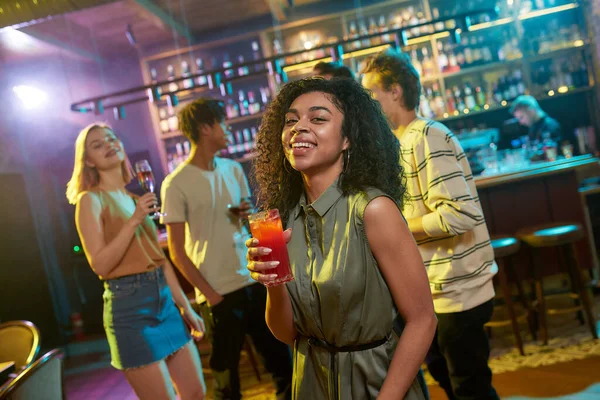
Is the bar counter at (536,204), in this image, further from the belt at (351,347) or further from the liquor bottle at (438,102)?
the belt at (351,347)

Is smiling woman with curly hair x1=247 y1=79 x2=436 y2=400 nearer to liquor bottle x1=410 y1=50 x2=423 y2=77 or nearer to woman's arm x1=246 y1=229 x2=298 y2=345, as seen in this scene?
woman's arm x1=246 y1=229 x2=298 y2=345

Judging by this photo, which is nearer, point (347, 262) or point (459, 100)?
point (347, 262)

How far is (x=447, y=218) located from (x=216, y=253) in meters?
1.16

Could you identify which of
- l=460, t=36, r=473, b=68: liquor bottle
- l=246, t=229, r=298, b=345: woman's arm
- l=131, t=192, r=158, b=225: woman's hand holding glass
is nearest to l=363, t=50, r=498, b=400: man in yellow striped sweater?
l=246, t=229, r=298, b=345: woman's arm

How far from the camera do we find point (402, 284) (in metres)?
1.13

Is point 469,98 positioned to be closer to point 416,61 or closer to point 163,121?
point 416,61

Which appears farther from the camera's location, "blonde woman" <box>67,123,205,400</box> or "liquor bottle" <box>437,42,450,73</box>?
"liquor bottle" <box>437,42,450,73</box>

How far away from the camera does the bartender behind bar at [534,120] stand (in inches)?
190

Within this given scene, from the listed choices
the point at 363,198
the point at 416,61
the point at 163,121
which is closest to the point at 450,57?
the point at 416,61

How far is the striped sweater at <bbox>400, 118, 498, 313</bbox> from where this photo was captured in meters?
1.69

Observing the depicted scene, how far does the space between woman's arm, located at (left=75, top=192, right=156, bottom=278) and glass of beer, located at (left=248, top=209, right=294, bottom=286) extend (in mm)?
1029

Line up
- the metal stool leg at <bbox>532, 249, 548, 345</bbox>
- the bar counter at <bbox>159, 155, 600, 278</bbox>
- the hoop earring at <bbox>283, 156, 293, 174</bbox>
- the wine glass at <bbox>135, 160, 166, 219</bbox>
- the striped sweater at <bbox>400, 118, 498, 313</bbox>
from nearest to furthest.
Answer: the hoop earring at <bbox>283, 156, 293, 174</bbox>
the striped sweater at <bbox>400, 118, 498, 313</bbox>
the wine glass at <bbox>135, 160, 166, 219</bbox>
the metal stool leg at <bbox>532, 249, 548, 345</bbox>
the bar counter at <bbox>159, 155, 600, 278</bbox>

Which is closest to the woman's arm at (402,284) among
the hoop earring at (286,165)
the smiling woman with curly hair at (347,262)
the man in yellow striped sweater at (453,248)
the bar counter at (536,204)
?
the smiling woman with curly hair at (347,262)

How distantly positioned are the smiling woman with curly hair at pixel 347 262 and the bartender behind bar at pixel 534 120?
4174 mm
